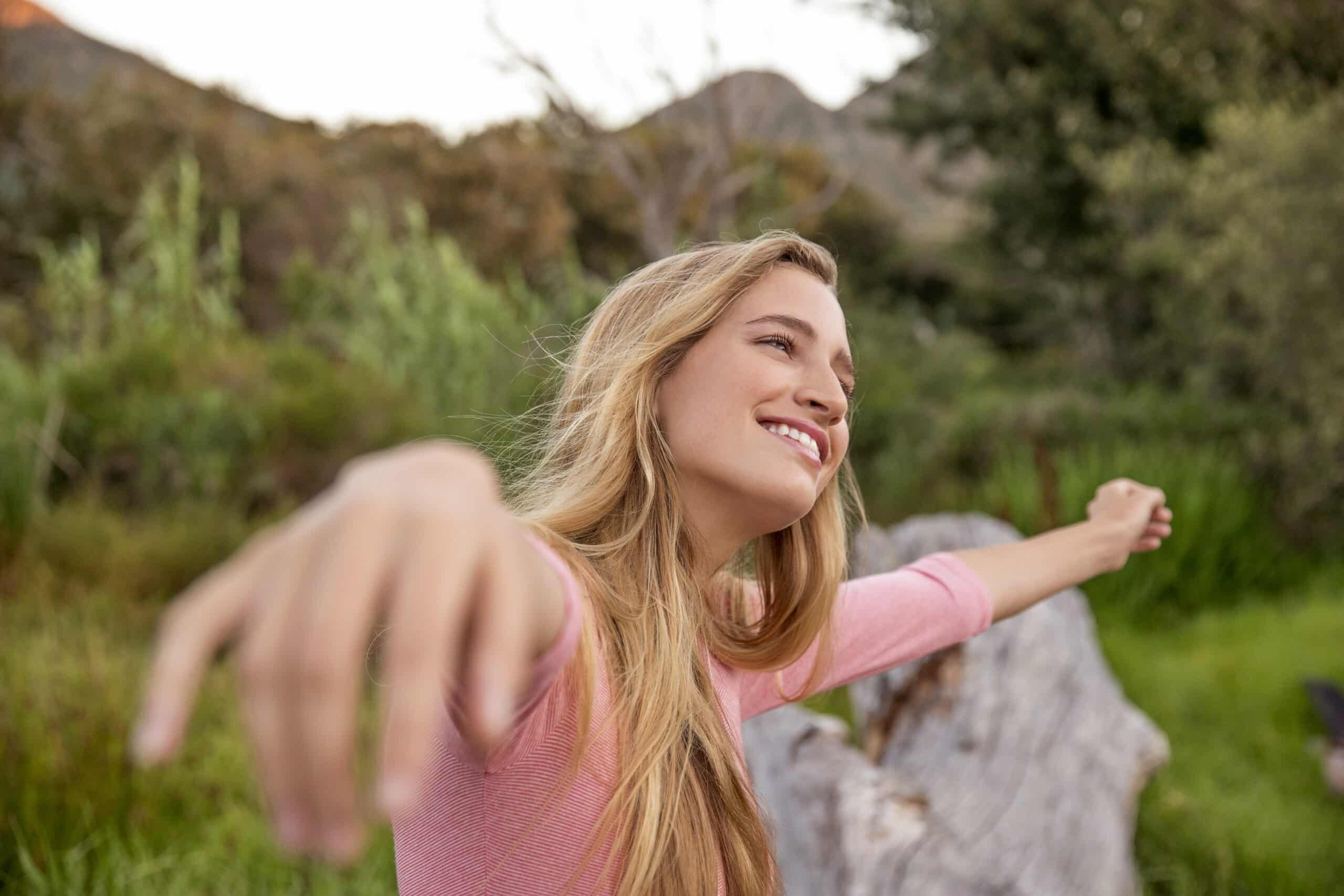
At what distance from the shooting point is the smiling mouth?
4.36 feet

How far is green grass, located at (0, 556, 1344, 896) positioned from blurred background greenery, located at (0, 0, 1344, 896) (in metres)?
0.01

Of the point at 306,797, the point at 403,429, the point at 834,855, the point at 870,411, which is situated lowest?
the point at 870,411

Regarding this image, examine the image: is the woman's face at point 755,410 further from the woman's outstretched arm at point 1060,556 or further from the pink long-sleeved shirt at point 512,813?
the woman's outstretched arm at point 1060,556

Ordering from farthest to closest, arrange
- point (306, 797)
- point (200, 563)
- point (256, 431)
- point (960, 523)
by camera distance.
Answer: point (256, 431) → point (200, 563) → point (960, 523) → point (306, 797)

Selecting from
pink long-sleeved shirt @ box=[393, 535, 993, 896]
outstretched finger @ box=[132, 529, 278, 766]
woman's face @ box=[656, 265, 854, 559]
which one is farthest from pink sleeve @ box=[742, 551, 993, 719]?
outstretched finger @ box=[132, 529, 278, 766]

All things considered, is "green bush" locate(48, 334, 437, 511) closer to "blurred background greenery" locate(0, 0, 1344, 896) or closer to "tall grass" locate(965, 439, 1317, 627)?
"blurred background greenery" locate(0, 0, 1344, 896)

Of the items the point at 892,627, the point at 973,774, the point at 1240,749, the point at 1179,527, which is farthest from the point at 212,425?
the point at 1179,527

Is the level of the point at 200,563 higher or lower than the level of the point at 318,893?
lower

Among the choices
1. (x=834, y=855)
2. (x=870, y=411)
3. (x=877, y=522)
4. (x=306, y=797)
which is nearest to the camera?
(x=306, y=797)

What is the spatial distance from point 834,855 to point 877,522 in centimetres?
457

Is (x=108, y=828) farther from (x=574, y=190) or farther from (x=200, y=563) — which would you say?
(x=574, y=190)

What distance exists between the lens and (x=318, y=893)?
7.98ft

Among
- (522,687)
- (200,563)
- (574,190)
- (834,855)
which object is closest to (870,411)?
(200,563)

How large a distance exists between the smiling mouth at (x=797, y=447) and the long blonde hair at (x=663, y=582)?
0.14 m
